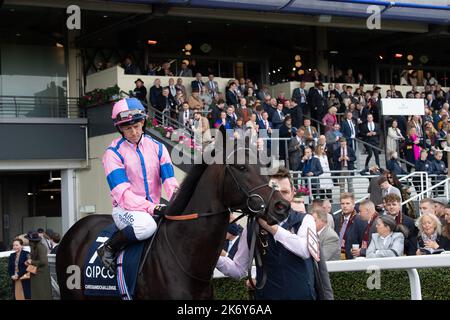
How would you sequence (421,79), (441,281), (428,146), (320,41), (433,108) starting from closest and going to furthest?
1. (441,281)
2. (428,146)
3. (433,108)
4. (320,41)
5. (421,79)

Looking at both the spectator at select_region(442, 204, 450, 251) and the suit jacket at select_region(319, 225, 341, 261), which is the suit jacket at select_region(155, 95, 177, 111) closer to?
the spectator at select_region(442, 204, 450, 251)

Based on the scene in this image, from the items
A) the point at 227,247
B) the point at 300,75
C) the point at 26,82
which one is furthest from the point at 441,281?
the point at 300,75

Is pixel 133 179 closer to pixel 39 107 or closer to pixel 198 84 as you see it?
pixel 198 84

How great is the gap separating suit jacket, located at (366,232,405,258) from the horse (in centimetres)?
232

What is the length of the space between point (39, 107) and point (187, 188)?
16.0 metres

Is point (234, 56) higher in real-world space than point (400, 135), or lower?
higher

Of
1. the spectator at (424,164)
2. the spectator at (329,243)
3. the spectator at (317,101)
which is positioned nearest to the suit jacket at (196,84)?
the spectator at (317,101)

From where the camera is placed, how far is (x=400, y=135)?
18.8m

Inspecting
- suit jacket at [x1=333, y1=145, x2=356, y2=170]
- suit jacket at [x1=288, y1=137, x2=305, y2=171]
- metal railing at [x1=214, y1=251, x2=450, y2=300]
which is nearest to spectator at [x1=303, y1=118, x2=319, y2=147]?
suit jacket at [x1=288, y1=137, x2=305, y2=171]

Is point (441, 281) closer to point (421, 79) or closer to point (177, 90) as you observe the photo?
point (177, 90)

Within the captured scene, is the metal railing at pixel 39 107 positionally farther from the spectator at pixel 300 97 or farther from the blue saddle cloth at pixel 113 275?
the blue saddle cloth at pixel 113 275

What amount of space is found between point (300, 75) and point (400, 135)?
7103 mm

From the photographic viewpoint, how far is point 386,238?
23.4ft

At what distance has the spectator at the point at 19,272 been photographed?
845 centimetres
